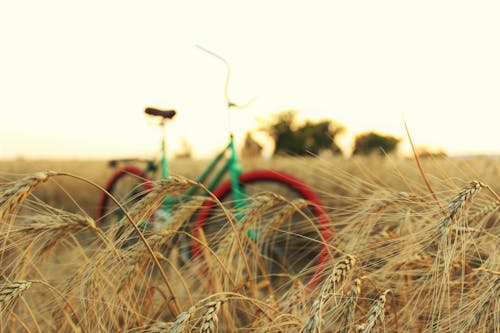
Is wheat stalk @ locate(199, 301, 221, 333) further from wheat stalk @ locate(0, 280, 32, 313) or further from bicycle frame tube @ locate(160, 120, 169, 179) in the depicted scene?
bicycle frame tube @ locate(160, 120, 169, 179)

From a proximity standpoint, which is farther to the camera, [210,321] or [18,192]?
[18,192]

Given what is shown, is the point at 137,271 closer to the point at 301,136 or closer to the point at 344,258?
the point at 344,258

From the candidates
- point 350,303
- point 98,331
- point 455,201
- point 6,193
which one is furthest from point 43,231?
point 455,201

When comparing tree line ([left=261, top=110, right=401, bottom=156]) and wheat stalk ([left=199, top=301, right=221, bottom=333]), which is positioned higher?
wheat stalk ([left=199, top=301, right=221, bottom=333])

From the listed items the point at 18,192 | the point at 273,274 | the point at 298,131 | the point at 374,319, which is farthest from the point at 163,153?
the point at 298,131

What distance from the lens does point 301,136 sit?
96.8 ft

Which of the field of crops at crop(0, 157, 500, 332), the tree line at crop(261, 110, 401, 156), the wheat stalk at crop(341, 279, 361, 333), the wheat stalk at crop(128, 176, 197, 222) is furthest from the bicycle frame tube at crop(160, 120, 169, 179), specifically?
the tree line at crop(261, 110, 401, 156)

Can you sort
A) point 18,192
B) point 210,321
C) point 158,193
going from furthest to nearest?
point 158,193, point 18,192, point 210,321

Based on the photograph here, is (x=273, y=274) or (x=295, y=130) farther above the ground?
(x=273, y=274)

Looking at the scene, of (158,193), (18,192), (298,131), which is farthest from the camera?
(298,131)

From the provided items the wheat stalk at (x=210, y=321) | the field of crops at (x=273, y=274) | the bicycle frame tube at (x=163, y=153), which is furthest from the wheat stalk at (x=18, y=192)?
the bicycle frame tube at (x=163, y=153)

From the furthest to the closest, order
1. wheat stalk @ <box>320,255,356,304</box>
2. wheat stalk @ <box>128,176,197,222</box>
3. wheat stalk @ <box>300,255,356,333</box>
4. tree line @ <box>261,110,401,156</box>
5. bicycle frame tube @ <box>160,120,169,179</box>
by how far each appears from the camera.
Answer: tree line @ <box>261,110,401,156</box> → bicycle frame tube @ <box>160,120,169,179</box> → wheat stalk @ <box>128,176,197,222</box> → wheat stalk @ <box>320,255,356,304</box> → wheat stalk @ <box>300,255,356,333</box>

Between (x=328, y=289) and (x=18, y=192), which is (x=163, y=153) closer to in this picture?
(x=18, y=192)

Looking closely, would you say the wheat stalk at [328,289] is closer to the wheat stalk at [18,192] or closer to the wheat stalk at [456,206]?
the wheat stalk at [456,206]
